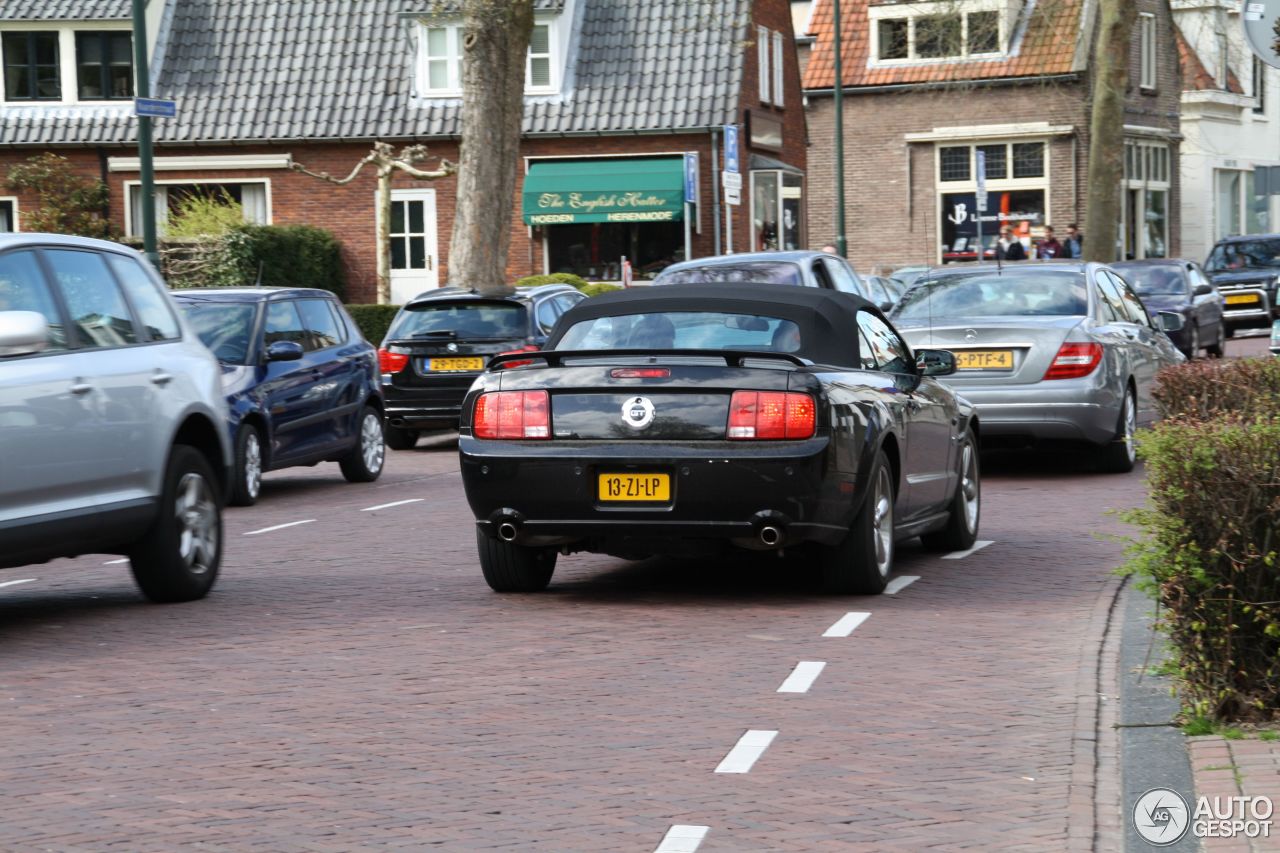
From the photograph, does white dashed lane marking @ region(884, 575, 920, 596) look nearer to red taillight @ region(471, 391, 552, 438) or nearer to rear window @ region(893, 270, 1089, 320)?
red taillight @ region(471, 391, 552, 438)

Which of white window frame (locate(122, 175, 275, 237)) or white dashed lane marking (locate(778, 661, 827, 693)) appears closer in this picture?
white dashed lane marking (locate(778, 661, 827, 693))

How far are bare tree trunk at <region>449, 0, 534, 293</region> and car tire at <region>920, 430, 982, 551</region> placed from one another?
15888 millimetres

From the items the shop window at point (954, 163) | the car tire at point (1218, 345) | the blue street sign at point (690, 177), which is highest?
the shop window at point (954, 163)

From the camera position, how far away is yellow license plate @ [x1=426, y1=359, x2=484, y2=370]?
66.3 ft

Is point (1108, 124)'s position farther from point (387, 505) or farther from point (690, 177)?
point (387, 505)

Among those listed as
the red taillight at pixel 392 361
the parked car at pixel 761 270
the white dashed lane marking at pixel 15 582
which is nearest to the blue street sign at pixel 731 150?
the red taillight at pixel 392 361

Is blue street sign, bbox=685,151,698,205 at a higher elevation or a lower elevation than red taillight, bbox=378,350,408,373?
higher

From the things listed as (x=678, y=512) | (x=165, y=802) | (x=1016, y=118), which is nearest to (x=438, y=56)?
(x=1016, y=118)

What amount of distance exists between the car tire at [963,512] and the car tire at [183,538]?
411cm

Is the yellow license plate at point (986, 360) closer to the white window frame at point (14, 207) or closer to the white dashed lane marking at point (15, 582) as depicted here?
the white dashed lane marking at point (15, 582)

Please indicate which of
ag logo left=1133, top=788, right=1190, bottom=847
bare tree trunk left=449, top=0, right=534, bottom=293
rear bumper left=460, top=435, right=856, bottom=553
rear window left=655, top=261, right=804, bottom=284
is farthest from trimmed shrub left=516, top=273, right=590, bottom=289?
ag logo left=1133, top=788, right=1190, bottom=847

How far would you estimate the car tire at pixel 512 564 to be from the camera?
981cm

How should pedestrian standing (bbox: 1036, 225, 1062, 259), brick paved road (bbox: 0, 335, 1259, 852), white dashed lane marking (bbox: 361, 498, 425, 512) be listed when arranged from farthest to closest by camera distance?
1. pedestrian standing (bbox: 1036, 225, 1062, 259)
2. white dashed lane marking (bbox: 361, 498, 425, 512)
3. brick paved road (bbox: 0, 335, 1259, 852)

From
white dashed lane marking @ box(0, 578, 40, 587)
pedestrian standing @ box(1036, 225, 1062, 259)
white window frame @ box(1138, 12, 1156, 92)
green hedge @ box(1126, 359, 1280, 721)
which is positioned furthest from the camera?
white window frame @ box(1138, 12, 1156, 92)
